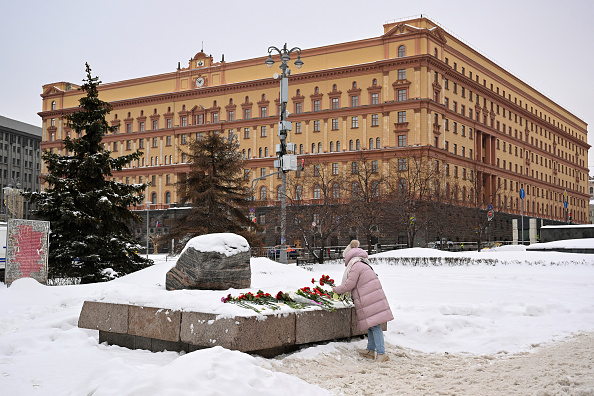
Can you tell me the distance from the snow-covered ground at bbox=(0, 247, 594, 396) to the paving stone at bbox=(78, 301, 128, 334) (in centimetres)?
16

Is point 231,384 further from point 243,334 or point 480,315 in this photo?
point 480,315

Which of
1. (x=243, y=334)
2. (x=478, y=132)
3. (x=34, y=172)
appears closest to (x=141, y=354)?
(x=243, y=334)

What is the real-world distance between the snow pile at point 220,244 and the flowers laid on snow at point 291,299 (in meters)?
1.10

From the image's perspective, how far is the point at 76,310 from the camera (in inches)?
431

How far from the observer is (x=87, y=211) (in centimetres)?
1983

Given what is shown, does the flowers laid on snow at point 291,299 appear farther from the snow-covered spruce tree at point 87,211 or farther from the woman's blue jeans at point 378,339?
the snow-covered spruce tree at point 87,211

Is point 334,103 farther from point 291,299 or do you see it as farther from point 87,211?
point 291,299

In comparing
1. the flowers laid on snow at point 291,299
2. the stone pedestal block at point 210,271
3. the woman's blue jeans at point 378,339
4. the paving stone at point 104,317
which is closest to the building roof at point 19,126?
the paving stone at point 104,317

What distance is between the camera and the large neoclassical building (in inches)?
2564

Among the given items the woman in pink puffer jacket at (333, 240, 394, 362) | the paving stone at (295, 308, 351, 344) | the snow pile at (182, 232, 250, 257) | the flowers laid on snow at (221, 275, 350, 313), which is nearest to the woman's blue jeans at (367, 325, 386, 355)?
the woman in pink puffer jacket at (333, 240, 394, 362)

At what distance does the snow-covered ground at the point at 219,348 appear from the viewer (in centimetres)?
573

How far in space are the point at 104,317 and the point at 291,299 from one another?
2.96 metres

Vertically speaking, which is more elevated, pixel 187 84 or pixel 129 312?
pixel 187 84

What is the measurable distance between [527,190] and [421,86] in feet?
123
